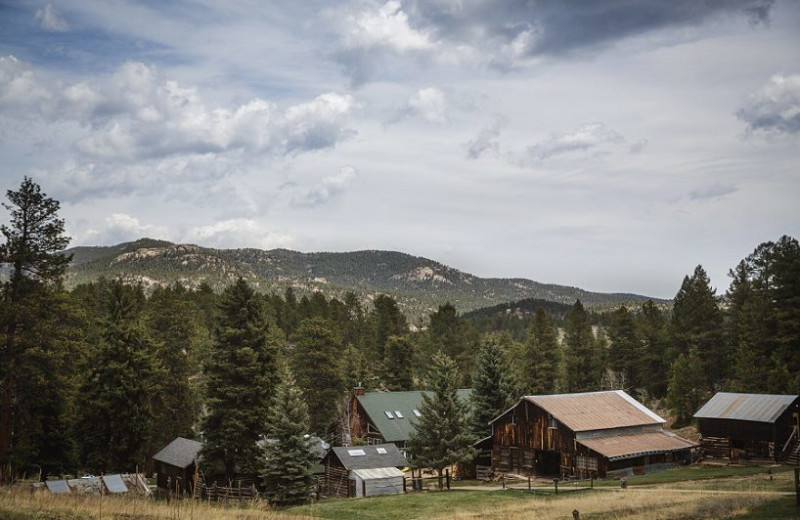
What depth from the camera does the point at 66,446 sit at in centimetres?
4631

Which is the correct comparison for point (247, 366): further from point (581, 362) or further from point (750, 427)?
point (581, 362)

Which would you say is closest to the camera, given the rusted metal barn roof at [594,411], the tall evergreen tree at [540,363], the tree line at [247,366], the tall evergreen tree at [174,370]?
the tree line at [247,366]

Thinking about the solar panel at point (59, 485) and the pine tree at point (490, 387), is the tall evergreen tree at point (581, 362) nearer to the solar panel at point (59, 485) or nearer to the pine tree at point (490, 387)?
the pine tree at point (490, 387)

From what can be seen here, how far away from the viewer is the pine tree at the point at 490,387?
5747cm

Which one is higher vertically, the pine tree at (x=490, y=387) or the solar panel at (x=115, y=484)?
the pine tree at (x=490, y=387)

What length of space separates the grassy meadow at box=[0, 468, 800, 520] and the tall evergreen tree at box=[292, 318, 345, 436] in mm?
25731

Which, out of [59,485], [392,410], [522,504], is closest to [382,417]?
[392,410]

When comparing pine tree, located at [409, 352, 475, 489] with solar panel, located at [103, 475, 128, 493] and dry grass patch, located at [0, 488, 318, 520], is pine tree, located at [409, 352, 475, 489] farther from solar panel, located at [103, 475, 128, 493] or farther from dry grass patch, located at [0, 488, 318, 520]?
dry grass patch, located at [0, 488, 318, 520]

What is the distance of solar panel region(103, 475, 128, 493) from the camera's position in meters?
38.9

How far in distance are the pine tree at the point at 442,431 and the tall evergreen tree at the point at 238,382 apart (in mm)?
11954

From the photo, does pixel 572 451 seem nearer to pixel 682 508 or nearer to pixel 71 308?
pixel 682 508

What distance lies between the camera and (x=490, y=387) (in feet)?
191

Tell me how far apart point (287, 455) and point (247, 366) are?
7.11 metres

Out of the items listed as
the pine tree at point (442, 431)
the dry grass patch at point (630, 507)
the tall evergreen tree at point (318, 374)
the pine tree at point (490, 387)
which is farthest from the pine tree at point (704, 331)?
the dry grass patch at point (630, 507)
